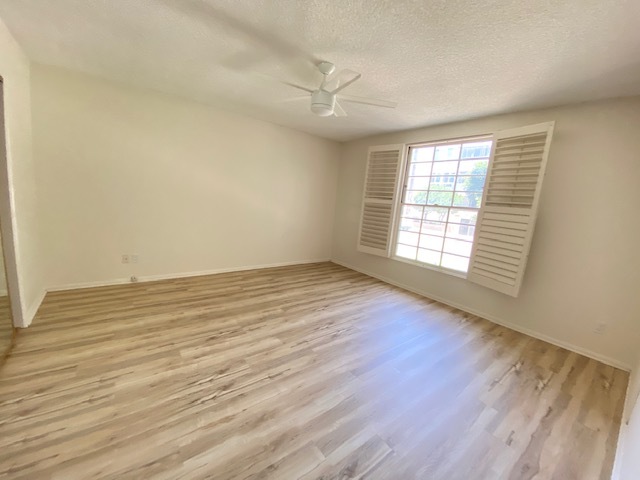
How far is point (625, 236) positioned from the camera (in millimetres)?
2357

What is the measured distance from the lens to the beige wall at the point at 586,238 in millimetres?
2340

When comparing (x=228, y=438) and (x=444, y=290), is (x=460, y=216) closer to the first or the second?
(x=444, y=290)

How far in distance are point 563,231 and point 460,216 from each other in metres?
1.05

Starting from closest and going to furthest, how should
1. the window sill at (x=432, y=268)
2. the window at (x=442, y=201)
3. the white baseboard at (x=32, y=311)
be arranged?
the white baseboard at (x=32, y=311) < the window at (x=442, y=201) < the window sill at (x=432, y=268)

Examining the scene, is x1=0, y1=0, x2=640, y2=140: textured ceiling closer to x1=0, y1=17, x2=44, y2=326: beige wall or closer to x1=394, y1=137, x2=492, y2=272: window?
x1=0, y1=17, x2=44, y2=326: beige wall

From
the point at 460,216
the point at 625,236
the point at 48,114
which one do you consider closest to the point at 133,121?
the point at 48,114

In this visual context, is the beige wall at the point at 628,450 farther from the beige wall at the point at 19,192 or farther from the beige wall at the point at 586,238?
the beige wall at the point at 19,192

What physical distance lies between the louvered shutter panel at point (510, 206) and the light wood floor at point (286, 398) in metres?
0.68

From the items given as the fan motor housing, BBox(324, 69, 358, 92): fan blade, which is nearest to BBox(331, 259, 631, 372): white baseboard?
the fan motor housing

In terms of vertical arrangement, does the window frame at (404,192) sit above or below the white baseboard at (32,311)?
above

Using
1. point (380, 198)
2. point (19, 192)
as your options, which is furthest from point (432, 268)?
point (19, 192)

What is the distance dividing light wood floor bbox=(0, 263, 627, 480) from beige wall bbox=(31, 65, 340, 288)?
69 centimetres

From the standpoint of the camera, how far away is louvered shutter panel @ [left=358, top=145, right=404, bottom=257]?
415 cm

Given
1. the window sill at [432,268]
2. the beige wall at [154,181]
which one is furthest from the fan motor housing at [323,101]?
the window sill at [432,268]
